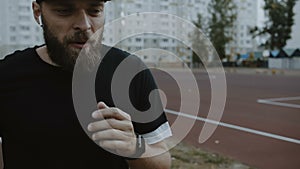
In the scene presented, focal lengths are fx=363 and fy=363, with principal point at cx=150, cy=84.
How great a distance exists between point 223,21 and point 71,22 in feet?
139

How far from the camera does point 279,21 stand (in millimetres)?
42344

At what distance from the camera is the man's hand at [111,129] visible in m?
0.81

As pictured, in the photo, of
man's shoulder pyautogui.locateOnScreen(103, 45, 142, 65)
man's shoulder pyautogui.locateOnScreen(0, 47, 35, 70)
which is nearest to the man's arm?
man's shoulder pyautogui.locateOnScreen(103, 45, 142, 65)

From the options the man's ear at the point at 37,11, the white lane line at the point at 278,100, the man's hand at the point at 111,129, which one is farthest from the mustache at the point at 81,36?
the white lane line at the point at 278,100

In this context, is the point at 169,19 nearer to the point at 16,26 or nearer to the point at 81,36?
the point at 81,36

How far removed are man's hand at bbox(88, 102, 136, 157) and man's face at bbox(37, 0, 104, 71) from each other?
1.04 feet

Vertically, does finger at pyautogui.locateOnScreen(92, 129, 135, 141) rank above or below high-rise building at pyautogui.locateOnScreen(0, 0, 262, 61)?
below

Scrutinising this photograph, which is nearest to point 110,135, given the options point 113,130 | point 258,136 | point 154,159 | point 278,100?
point 113,130

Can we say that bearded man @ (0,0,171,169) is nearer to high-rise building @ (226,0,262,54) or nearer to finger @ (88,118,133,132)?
finger @ (88,118,133,132)

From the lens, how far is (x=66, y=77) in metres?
1.22

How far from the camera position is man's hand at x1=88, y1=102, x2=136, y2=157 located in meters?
0.81

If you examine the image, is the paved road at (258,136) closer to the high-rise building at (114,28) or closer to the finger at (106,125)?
the high-rise building at (114,28)

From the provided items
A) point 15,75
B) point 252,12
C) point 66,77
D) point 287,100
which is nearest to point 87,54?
point 66,77

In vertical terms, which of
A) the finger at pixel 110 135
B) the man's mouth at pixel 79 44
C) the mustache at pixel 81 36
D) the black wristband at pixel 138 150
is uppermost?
the mustache at pixel 81 36
